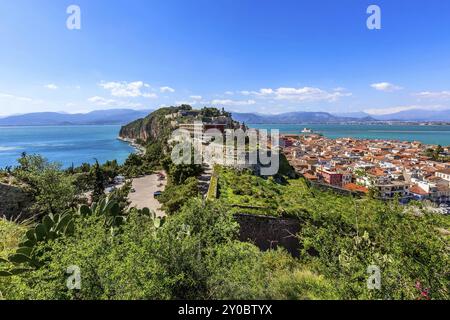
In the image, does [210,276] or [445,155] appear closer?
[210,276]

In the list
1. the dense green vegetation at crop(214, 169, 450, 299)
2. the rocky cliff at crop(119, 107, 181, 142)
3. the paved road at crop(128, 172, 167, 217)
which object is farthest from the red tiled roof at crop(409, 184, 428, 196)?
the rocky cliff at crop(119, 107, 181, 142)

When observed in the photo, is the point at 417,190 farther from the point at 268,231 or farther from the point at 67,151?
the point at 67,151

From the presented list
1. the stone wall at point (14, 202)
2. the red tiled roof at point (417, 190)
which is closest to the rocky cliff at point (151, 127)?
the red tiled roof at point (417, 190)

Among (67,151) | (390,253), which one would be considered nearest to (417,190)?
(390,253)

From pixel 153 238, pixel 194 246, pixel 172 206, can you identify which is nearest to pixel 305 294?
pixel 194 246

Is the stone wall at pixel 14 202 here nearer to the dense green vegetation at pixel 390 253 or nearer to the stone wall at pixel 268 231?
the stone wall at pixel 268 231

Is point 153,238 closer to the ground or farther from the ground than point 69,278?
farther from the ground
